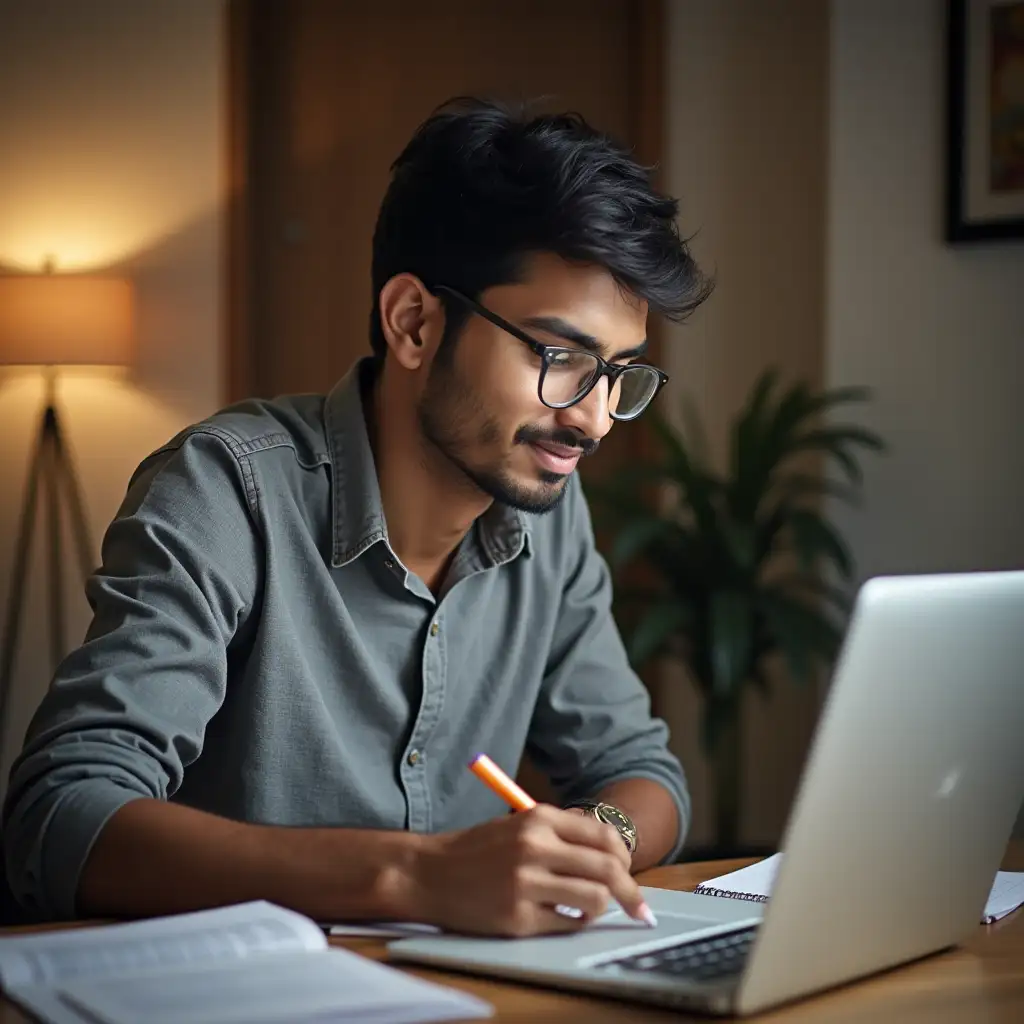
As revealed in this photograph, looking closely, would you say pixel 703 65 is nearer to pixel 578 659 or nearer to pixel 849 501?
pixel 849 501

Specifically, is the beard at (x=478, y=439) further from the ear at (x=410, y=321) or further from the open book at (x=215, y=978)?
the open book at (x=215, y=978)

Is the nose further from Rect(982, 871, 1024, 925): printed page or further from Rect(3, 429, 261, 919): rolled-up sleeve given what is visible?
Rect(982, 871, 1024, 925): printed page

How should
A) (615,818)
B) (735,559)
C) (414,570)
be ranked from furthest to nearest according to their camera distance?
(735,559), (414,570), (615,818)

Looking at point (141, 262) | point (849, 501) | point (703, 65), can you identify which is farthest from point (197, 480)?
point (703, 65)

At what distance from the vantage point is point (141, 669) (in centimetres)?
126

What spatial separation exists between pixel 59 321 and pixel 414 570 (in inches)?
81.4

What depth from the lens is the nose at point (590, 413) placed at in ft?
5.04

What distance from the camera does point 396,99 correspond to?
3.82 metres

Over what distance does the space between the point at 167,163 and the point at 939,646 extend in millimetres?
3313

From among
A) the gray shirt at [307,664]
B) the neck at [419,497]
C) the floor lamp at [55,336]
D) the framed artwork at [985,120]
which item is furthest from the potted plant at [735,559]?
Result: the neck at [419,497]

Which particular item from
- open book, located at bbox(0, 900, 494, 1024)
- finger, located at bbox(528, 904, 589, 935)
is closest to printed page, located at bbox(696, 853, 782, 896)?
finger, located at bbox(528, 904, 589, 935)

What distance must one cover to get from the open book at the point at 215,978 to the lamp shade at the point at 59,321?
264 centimetres

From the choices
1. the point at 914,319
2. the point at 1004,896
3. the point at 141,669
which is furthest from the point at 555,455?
the point at 914,319

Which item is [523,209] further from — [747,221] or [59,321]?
[747,221]
